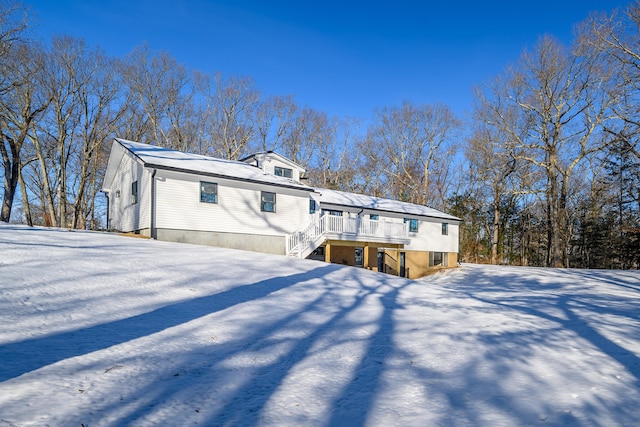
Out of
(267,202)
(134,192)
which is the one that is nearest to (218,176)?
(267,202)

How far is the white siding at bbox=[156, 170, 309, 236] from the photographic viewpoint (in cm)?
1404

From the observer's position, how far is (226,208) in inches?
609

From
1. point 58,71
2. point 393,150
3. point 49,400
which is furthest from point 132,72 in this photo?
point 49,400

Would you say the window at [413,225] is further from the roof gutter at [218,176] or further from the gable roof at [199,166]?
the roof gutter at [218,176]

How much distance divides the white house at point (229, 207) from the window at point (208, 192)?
0.14 feet

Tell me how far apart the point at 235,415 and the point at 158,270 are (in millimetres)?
5517

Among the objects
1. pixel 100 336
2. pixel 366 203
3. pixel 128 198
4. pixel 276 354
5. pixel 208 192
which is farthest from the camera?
pixel 366 203

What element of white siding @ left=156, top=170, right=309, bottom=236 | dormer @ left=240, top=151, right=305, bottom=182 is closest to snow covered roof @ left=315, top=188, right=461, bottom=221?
dormer @ left=240, top=151, right=305, bottom=182

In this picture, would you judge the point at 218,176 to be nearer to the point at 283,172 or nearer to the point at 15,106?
the point at 283,172

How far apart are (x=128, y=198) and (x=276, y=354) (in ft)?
49.1

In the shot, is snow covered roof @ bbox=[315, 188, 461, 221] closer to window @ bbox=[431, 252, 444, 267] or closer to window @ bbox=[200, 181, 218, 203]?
window @ bbox=[431, 252, 444, 267]

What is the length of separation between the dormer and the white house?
6 cm

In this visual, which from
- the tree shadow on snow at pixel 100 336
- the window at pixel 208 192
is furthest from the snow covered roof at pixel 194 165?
the tree shadow on snow at pixel 100 336

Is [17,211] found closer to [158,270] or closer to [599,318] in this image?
[158,270]
